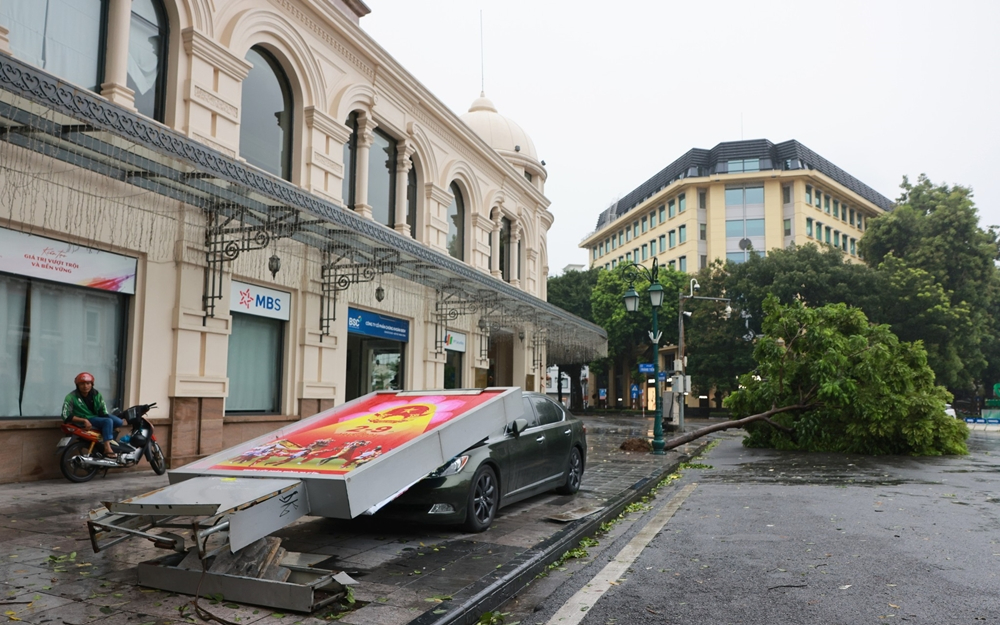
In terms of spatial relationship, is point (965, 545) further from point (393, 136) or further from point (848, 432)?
point (393, 136)

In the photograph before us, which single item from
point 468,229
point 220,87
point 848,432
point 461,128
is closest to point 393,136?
point 461,128

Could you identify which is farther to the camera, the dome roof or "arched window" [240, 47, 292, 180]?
the dome roof

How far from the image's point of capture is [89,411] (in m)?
10.6

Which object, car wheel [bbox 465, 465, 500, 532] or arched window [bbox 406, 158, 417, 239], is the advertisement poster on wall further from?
arched window [bbox 406, 158, 417, 239]

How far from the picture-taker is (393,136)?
68.2 ft

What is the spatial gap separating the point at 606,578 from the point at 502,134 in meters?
28.3

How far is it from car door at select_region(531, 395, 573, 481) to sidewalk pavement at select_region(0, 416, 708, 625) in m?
0.46

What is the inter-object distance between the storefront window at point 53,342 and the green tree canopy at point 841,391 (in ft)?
53.3

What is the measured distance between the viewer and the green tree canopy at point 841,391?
19.0m

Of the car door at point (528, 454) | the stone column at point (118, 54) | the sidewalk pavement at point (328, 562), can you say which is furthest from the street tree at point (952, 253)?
the stone column at point (118, 54)

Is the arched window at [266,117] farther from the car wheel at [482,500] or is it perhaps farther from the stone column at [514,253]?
the stone column at [514,253]

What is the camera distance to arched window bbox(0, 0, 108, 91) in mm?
10969

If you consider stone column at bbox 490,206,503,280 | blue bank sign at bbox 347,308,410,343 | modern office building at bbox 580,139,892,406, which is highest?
modern office building at bbox 580,139,892,406

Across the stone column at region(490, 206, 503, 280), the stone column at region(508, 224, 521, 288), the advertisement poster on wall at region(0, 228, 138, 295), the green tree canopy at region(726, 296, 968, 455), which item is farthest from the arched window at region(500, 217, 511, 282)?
the advertisement poster on wall at region(0, 228, 138, 295)
